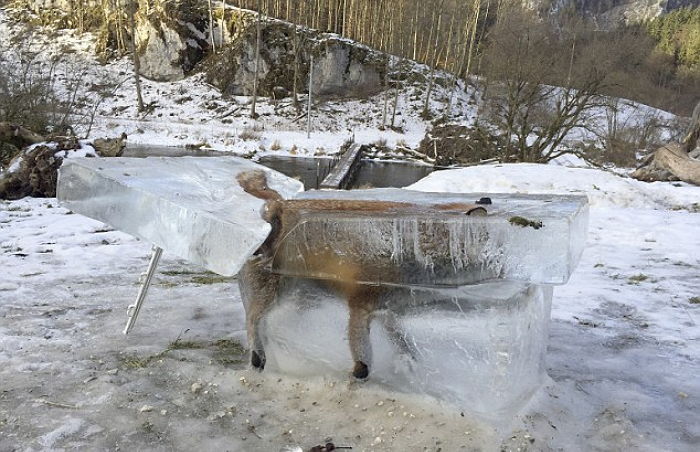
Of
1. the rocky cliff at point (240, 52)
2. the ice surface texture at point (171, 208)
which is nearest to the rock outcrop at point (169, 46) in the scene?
the rocky cliff at point (240, 52)

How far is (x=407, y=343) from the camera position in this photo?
2172 millimetres

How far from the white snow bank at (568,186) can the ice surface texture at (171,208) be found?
6731 mm

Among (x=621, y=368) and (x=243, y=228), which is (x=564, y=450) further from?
(x=243, y=228)

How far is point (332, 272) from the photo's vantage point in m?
2.17

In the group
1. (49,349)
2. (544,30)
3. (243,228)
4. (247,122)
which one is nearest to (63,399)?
(49,349)

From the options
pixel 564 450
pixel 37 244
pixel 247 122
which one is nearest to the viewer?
pixel 564 450

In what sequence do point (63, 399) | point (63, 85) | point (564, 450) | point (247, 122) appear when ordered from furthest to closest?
1. point (63, 85)
2. point (247, 122)
3. point (63, 399)
4. point (564, 450)

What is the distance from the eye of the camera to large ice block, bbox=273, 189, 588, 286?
1.89 m

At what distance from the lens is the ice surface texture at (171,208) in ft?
6.45

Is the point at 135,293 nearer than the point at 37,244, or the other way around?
the point at 135,293

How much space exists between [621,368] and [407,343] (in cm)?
131

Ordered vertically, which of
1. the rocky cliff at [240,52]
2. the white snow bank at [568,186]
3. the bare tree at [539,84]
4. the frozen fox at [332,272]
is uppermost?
the rocky cliff at [240,52]

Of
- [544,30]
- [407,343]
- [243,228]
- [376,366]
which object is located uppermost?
[544,30]

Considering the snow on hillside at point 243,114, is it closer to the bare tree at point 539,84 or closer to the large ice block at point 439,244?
the bare tree at point 539,84
